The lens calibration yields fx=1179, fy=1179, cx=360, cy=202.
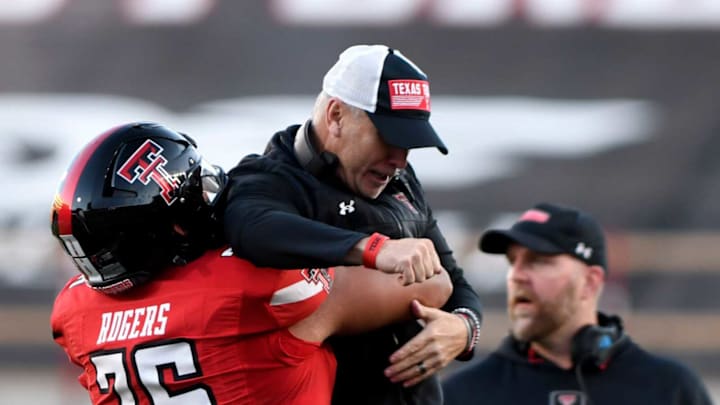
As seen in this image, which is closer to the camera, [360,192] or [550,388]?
[360,192]

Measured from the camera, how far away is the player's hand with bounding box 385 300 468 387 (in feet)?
7.98

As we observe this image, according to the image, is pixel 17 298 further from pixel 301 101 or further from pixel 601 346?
pixel 601 346

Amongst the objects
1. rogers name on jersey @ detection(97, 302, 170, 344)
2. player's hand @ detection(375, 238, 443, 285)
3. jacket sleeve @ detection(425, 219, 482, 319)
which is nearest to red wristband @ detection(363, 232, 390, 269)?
player's hand @ detection(375, 238, 443, 285)

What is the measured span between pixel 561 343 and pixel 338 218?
1.55 metres

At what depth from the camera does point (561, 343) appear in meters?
3.79

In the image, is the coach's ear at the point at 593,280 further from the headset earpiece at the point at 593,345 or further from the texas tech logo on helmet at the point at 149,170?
the texas tech logo on helmet at the point at 149,170

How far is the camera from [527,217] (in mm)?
3943

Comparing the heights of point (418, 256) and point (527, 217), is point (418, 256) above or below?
above

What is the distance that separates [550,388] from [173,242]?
5.60ft

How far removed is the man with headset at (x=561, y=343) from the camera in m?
3.69

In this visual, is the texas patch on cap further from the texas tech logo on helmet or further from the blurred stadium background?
the blurred stadium background

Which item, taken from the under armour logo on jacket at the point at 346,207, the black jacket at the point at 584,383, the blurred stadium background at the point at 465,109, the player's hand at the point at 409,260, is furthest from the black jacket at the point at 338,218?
the blurred stadium background at the point at 465,109

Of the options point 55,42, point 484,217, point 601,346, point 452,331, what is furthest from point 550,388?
point 55,42

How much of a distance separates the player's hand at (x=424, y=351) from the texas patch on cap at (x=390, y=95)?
359 millimetres
